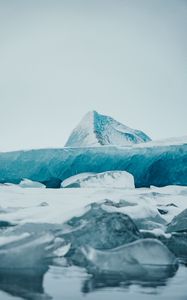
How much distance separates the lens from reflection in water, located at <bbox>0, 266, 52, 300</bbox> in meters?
2.25

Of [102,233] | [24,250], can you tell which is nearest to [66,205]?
[102,233]

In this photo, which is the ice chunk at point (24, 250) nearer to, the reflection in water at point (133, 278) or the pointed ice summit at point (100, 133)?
the reflection in water at point (133, 278)

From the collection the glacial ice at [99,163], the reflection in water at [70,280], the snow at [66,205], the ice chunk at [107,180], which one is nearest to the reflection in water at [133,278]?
the reflection in water at [70,280]

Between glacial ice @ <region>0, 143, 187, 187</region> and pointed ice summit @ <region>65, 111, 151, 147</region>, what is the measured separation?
1.92 m

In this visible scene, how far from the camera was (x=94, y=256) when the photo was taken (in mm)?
3098

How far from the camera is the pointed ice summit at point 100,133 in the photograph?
13.6 m

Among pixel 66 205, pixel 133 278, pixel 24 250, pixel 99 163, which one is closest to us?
pixel 133 278

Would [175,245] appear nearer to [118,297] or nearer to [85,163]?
[118,297]

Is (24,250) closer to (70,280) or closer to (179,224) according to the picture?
(70,280)

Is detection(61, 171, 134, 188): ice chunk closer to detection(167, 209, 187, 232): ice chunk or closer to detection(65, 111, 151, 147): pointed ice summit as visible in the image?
detection(65, 111, 151, 147): pointed ice summit

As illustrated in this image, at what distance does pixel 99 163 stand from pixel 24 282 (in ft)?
28.9

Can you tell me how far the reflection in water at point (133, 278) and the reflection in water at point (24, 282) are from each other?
32cm

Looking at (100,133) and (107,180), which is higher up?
(100,133)

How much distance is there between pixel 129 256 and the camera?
3150mm
